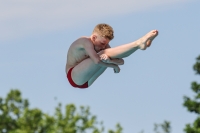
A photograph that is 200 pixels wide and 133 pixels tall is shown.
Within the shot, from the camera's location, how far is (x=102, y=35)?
20422 millimetres

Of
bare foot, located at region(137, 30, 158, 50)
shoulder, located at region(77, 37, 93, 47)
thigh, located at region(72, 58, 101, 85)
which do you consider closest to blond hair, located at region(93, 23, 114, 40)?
shoulder, located at region(77, 37, 93, 47)

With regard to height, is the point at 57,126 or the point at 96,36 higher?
the point at 57,126

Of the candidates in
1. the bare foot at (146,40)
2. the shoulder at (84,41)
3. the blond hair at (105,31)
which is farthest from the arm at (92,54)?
the bare foot at (146,40)

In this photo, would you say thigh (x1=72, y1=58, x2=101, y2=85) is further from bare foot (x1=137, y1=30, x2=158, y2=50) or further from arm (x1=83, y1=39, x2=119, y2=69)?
bare foot (x1=137, y1=30, x2=158, y2=50)

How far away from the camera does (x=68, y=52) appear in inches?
845

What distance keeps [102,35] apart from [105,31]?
0.12 m

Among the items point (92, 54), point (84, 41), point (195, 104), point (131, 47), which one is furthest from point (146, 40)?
point (195, 104)

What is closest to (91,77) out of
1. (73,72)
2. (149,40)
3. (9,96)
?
(73,72)

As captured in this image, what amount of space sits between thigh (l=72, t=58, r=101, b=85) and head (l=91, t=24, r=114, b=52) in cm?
53

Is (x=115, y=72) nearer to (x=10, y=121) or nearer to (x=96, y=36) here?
(x=96, y=36)

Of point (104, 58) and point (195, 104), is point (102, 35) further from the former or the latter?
point (195, 104)

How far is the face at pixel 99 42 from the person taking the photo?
20.5 metres

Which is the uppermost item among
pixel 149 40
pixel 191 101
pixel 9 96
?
pixel 9 96

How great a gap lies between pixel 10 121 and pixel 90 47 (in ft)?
164
